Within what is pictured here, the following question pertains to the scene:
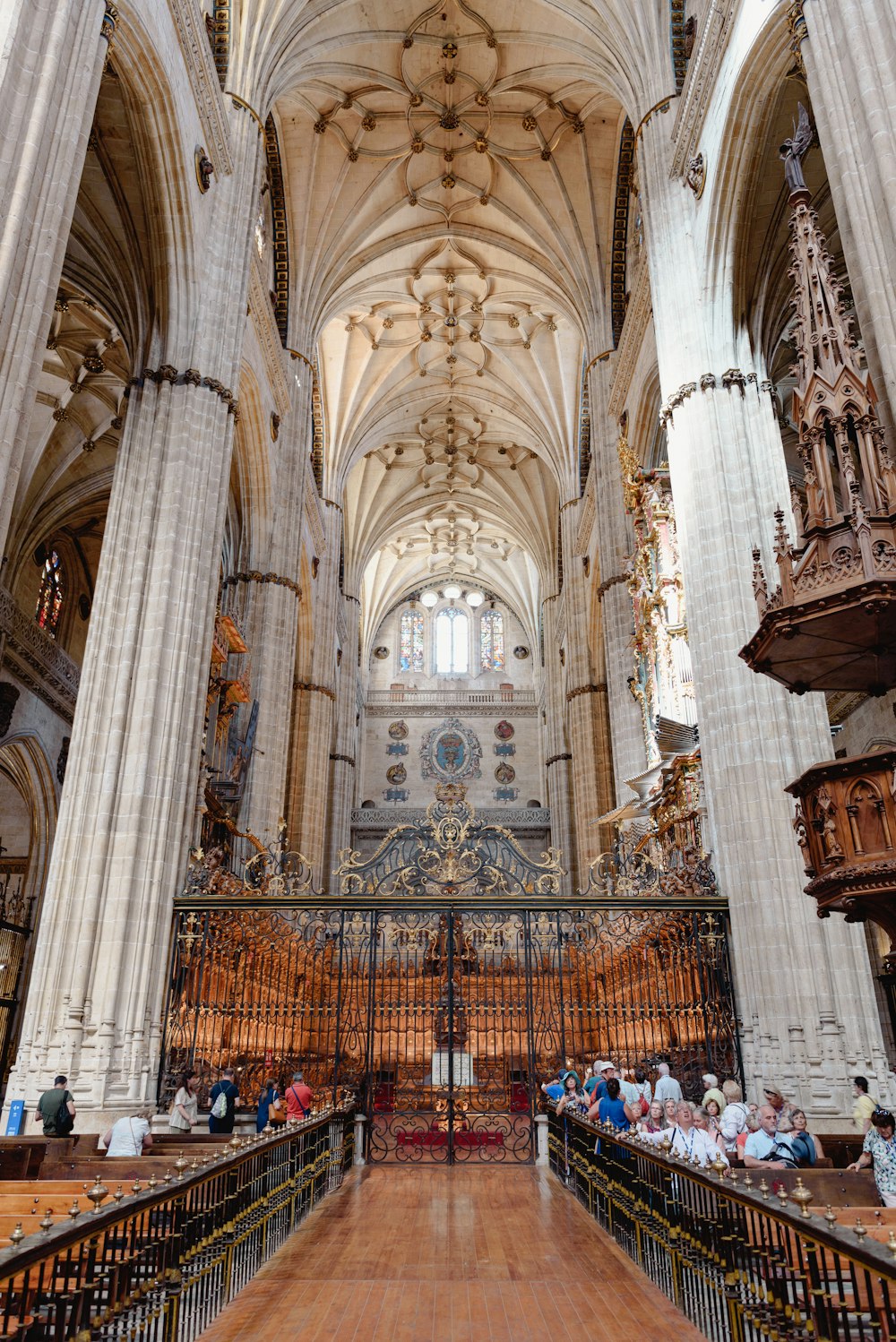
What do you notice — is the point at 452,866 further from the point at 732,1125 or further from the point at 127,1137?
the point at 127,1137

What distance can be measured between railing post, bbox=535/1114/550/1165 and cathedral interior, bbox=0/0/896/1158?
1.10ft

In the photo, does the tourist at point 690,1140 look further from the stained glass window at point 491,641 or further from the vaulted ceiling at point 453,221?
the stained glass window at point 491,641

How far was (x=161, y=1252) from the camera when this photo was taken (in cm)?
390

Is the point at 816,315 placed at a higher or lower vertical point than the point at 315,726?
lower

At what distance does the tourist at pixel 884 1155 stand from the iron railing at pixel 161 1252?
3394mm

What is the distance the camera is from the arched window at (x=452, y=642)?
42.9 metres

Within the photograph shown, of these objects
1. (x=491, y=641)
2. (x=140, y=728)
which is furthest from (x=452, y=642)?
(x=140, y=728)

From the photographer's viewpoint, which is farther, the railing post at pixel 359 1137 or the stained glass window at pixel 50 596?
the stained glass window at pixel 50 596

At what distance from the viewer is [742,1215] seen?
12.7 ft

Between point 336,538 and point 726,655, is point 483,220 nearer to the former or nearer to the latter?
point 336,538

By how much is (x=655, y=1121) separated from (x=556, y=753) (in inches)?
902

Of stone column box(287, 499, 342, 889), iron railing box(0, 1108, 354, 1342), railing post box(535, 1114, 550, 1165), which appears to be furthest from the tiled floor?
stone column box(287, 499, 342, 889)

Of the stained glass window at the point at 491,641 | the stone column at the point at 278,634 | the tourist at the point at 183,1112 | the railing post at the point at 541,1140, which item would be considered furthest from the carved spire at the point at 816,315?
the stained glass window at the point at 491,641

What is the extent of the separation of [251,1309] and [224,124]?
571 inches
